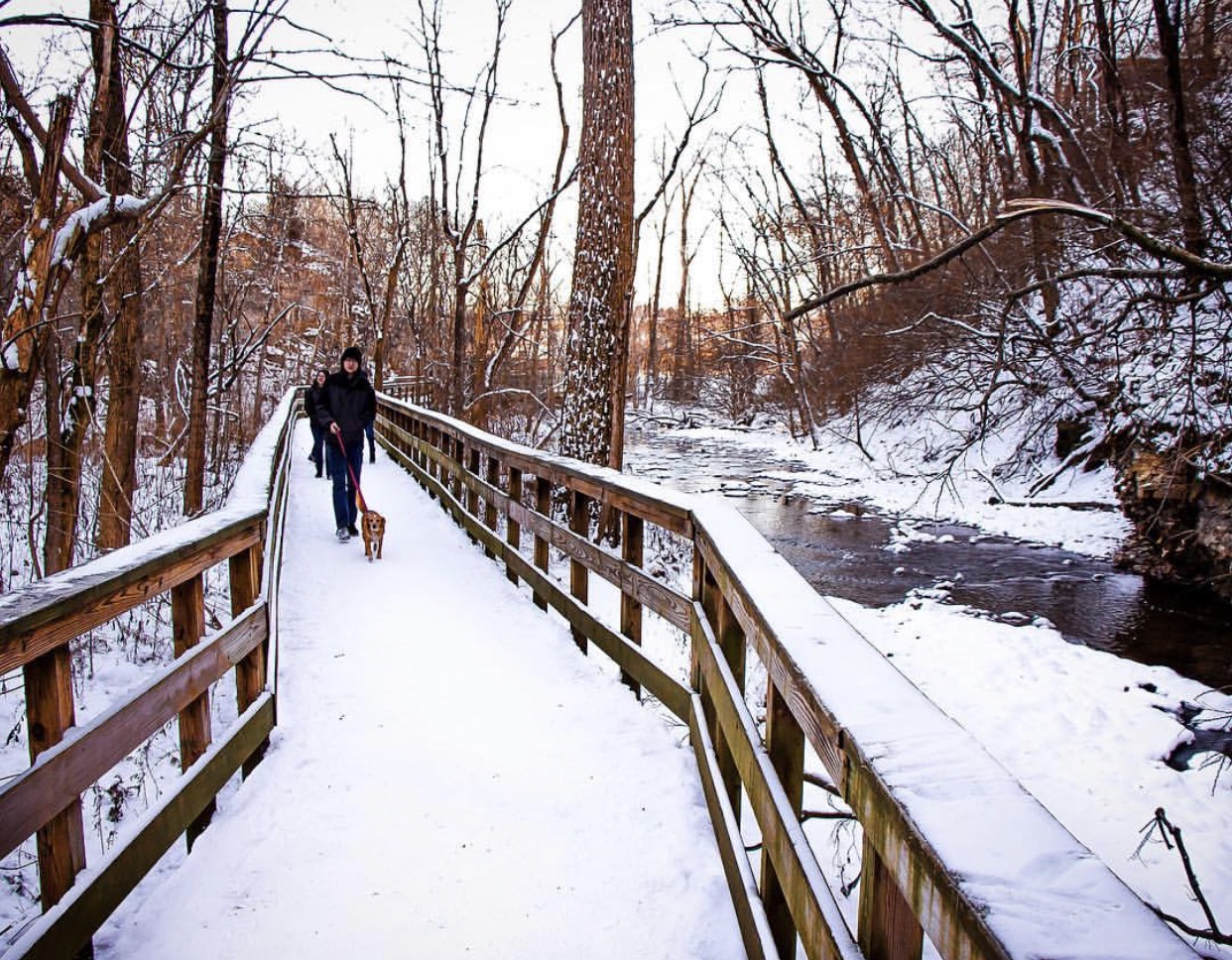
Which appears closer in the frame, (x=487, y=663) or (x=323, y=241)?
(x=487, y=663)

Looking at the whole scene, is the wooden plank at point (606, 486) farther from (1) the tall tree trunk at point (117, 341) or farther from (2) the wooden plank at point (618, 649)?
(1) the tall tree trunk at point (117, 341)

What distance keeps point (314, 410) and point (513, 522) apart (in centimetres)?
405

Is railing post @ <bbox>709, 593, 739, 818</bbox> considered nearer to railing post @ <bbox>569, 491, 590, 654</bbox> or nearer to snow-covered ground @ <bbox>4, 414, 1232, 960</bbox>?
snow-covered ground @ <bbox>4, 414, 1232, 960</bbox>

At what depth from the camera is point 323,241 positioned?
3722 centimetres

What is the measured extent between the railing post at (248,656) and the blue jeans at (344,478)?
4.22m

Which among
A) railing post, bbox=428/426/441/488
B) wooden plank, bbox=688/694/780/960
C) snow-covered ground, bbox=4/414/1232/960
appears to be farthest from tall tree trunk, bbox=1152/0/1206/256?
railing post, bbox=428/426/441/488

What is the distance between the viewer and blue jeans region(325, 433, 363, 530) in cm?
756

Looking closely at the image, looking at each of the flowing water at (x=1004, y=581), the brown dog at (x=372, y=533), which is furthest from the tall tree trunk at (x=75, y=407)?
the flowing water at (x=1004, y=581)

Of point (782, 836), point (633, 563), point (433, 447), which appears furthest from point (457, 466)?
point (782, 836)

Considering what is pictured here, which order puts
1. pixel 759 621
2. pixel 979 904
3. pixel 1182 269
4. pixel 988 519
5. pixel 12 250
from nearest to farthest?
pixel 979 904 → pixel 759 621 → pixel 12 250 → pixel 1182 269 → pixel 988 519

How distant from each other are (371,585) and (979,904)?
18.9ft

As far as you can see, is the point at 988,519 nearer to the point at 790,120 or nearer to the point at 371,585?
the point at 371,585

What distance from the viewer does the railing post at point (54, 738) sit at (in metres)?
1.92

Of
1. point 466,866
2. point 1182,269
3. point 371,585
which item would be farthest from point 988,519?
point 466,866
